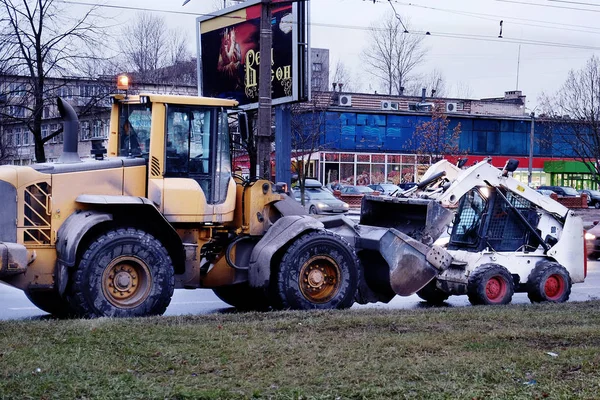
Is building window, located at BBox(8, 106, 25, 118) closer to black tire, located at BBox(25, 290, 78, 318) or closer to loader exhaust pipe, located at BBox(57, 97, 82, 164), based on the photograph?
black tire, located at BBox(25, 290, 78, 318)

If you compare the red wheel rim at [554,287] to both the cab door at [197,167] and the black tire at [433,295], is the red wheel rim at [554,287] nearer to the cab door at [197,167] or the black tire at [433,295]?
the black tire at [433,295]

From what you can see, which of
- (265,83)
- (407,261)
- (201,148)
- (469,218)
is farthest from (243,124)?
(265,83)

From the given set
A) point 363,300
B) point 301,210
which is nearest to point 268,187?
point 301,210

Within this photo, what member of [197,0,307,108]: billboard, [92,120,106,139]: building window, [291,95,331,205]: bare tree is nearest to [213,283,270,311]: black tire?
[197,0,307,108]: billboard

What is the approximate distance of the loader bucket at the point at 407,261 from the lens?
41.7ft

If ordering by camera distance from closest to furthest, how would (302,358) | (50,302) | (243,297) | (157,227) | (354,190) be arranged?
(302,358) < (157,227) < (50,302) < (243,297) < (354,190)

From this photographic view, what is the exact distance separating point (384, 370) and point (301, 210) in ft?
18.5

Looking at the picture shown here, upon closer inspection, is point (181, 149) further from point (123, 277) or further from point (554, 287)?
point (554, 287)

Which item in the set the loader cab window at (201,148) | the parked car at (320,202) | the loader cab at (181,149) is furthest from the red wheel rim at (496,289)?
the parked car at (320,202)

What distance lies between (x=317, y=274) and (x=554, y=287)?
4.38m

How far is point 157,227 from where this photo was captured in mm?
11547

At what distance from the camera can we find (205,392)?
21.4ft

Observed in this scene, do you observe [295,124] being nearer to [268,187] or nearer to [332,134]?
[332,134]

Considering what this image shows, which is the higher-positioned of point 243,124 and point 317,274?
point 243,124
